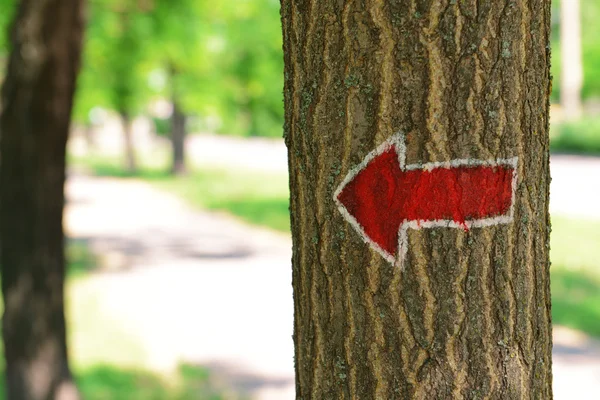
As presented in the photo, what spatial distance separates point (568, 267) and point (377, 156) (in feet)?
29.1

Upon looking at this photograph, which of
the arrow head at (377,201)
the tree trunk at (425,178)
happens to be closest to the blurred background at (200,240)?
the tree trunk at (425,178)

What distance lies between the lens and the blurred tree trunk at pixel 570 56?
2685 centimetres

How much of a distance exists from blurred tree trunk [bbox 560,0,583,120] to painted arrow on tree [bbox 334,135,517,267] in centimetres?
2695

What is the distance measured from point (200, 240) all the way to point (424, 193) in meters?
12.5

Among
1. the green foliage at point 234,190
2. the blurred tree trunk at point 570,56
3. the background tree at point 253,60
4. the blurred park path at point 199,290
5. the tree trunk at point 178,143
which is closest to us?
the blurred park path at point 199,290

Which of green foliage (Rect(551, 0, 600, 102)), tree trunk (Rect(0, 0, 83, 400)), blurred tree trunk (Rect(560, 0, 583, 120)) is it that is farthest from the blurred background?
green foliage (Rect(551, 0, 600, 102))

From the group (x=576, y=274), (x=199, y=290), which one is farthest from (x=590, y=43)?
(x=199, y=290)

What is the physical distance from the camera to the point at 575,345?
7.05 meters

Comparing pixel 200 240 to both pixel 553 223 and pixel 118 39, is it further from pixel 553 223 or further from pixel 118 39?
pixel 553 223

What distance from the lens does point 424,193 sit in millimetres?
1629

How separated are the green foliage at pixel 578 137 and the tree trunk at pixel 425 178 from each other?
24682 millimetres

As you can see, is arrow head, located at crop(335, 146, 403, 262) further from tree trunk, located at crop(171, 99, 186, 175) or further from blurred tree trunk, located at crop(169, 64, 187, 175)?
tree trunk, located at crop(171, 99, 186, 175)

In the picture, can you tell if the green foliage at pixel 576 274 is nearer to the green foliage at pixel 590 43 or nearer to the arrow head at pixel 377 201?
the arrow head at pixel 377 201

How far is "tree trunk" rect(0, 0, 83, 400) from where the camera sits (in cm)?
482
